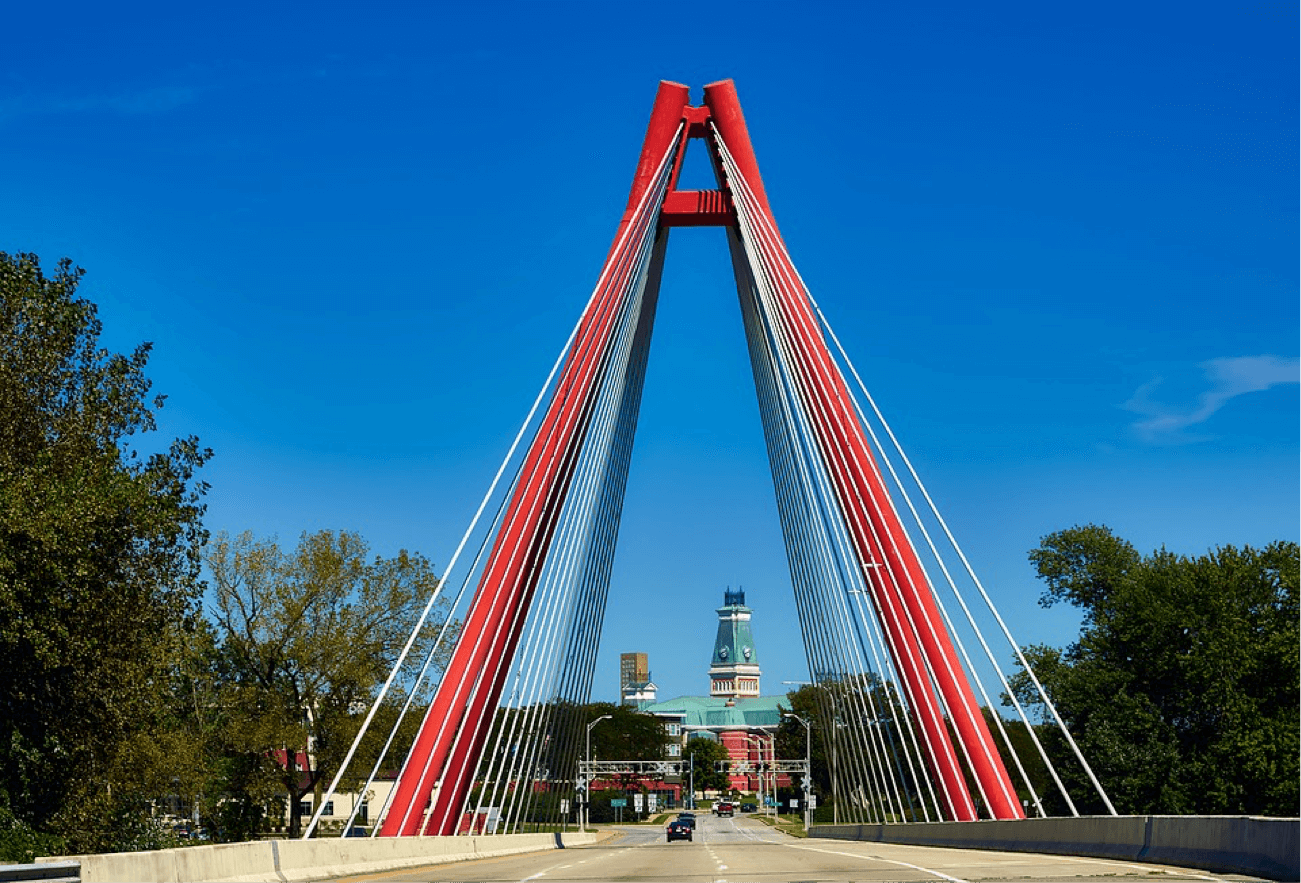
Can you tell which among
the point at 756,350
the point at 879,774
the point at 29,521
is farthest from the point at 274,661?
the point at 29,521

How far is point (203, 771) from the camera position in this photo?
164 feet

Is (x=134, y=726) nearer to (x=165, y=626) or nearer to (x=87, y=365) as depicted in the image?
(x=165, y=626)

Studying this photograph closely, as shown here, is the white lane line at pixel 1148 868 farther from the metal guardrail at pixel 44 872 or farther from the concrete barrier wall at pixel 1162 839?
the metal guardrail at pixel 44 872

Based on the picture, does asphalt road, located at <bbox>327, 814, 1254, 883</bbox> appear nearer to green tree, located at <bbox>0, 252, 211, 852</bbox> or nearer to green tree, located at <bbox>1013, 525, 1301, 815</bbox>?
green tree, located at <bbox>0, 252, 211, 852</bbox>

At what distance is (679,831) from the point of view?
68250mm

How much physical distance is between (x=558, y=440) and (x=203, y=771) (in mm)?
24050

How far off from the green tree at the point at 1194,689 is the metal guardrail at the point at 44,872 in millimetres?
44451

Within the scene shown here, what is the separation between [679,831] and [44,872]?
5904 centimetres

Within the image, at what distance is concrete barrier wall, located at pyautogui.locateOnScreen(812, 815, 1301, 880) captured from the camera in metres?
13.5

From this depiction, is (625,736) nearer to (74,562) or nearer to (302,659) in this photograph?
(302,659)

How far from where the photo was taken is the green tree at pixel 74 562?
23969mm

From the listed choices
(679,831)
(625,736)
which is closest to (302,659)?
(679,831)

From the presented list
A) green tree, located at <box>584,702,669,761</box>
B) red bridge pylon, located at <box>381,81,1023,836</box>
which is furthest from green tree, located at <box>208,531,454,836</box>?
green tree, located at <box>584,702,669,761</box>

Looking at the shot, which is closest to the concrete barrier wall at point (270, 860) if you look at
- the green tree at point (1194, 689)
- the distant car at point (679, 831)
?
the green tree at point (1194, 689)
